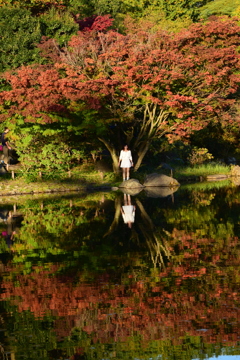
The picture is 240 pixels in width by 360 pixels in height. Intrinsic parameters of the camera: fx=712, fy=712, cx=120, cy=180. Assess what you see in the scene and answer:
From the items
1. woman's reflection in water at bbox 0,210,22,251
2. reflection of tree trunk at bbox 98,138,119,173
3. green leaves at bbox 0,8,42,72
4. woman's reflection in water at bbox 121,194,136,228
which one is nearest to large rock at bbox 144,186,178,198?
woman's reflection in water at bbox 121,194,136,228

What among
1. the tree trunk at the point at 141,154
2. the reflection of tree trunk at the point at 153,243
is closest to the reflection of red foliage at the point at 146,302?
the reflection of tree trunk at the point at 153,243

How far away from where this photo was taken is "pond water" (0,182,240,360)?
715 cm

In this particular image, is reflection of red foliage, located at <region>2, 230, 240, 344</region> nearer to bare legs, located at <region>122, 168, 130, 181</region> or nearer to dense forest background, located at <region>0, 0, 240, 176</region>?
bare legs, located at <region>122, 168, 130, 181</region>

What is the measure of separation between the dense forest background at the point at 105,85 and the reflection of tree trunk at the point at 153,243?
49.3 ft

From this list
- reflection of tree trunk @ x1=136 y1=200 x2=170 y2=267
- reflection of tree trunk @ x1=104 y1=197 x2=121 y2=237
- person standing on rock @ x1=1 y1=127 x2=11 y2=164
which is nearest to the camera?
reflection of tree trunk @ x1=136 y1=200 x2=170 y2=267

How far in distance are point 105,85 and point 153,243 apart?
775 inches

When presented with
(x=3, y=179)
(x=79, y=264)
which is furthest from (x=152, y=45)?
(x=79, y=264)

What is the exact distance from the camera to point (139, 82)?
3481cm

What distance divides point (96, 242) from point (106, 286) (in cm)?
490

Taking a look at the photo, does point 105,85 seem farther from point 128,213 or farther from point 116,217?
point 116,217

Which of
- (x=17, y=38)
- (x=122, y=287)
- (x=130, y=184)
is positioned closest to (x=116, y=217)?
(x=122, y=287)

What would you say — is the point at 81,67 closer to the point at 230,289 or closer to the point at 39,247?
the point at 39,247

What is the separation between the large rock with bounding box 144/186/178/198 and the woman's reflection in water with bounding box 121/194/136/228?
8.29ft

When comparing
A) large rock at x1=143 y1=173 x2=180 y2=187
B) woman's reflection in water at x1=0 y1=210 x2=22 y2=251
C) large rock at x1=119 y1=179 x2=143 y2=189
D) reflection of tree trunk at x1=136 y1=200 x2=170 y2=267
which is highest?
large rock at x1=143 y1=173 x2=180 y2=187
